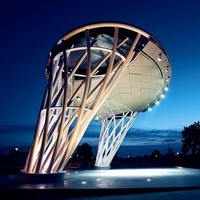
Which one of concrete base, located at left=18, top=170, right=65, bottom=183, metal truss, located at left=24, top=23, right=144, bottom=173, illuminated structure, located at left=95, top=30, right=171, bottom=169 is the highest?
illuminated structure, located at left=95, top=30, right=171, bottom=169

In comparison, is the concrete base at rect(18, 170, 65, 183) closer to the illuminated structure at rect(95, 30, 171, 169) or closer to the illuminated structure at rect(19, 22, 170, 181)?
the illuminated structure at rect(19, 22, 170, 181)

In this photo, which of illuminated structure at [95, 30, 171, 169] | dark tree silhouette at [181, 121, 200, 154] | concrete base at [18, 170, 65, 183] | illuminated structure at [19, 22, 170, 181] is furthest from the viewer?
dark tree silhouette at [181, 121, 200, 154]

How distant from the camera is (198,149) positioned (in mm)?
48656

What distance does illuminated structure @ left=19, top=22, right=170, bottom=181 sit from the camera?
48.2 ft

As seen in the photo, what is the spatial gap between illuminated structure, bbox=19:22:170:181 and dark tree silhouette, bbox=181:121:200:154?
26.3 meters

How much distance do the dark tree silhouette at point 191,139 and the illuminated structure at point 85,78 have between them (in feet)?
86.3

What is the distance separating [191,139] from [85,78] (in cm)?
3991

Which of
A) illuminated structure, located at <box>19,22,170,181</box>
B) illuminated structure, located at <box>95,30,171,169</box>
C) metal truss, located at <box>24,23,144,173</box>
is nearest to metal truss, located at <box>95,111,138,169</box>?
illuminated structure, located at <box>95,30,171,169</box>

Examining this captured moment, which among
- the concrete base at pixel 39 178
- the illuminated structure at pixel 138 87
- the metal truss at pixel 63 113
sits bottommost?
the concrete base at pixel 39 178

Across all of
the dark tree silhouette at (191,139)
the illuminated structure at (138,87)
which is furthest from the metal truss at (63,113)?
the dark tree silhouette at (191,139)

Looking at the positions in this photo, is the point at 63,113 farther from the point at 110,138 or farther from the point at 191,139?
the point at 191,139

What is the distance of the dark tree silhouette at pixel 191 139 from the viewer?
4916cm

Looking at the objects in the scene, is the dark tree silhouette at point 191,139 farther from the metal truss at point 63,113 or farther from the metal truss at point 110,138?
the metal truss at point 63,113

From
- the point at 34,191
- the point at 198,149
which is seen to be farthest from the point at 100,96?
the point at 198,149
